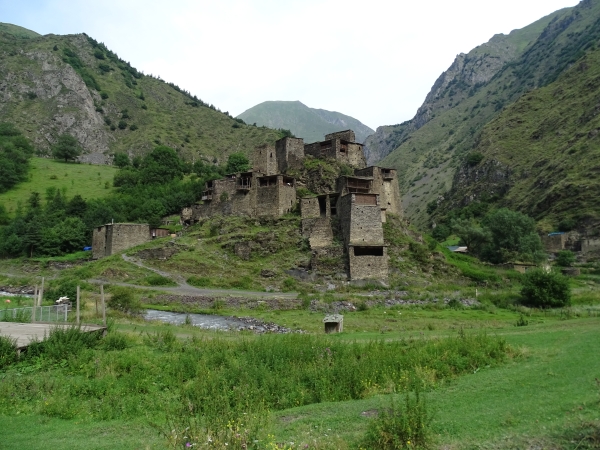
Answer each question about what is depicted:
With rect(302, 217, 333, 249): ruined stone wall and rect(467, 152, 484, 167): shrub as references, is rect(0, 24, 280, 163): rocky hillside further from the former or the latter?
rect(302, 217, 333, 249): ruined stone wall

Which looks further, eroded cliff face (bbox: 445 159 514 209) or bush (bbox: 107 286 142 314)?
eroded cliff face (bbox: 445 159 514 209)

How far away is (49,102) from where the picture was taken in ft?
389

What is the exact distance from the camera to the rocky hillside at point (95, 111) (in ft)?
371

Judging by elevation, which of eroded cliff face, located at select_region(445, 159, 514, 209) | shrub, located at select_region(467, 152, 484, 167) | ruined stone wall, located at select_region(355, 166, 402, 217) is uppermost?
shrub, located at select_region(467, 152, 484, 167)

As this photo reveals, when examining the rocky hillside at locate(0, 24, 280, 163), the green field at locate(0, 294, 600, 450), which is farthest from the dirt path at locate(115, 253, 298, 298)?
the rocky hillside at locate(0, 24, 280, 163)

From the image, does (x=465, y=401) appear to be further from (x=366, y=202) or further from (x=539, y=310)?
(x=366, y=202)

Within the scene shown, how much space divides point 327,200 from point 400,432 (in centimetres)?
3878

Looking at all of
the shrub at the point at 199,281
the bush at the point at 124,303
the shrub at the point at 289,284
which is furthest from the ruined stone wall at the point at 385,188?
the bush at the point at 124,303

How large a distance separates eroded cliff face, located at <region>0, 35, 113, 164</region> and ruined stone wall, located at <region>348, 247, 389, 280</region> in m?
86.7

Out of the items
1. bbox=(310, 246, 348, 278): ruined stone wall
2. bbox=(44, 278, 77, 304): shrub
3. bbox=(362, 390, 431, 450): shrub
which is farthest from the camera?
bbox=(310, 246, 348, 278): ruined stone wall

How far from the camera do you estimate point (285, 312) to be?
3100 centimetres

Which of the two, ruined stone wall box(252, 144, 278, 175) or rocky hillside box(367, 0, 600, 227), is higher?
rocky hillside box(367, 0, 600, 227)

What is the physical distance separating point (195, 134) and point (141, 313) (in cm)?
10387

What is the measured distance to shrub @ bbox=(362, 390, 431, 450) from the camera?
23.4 ft
